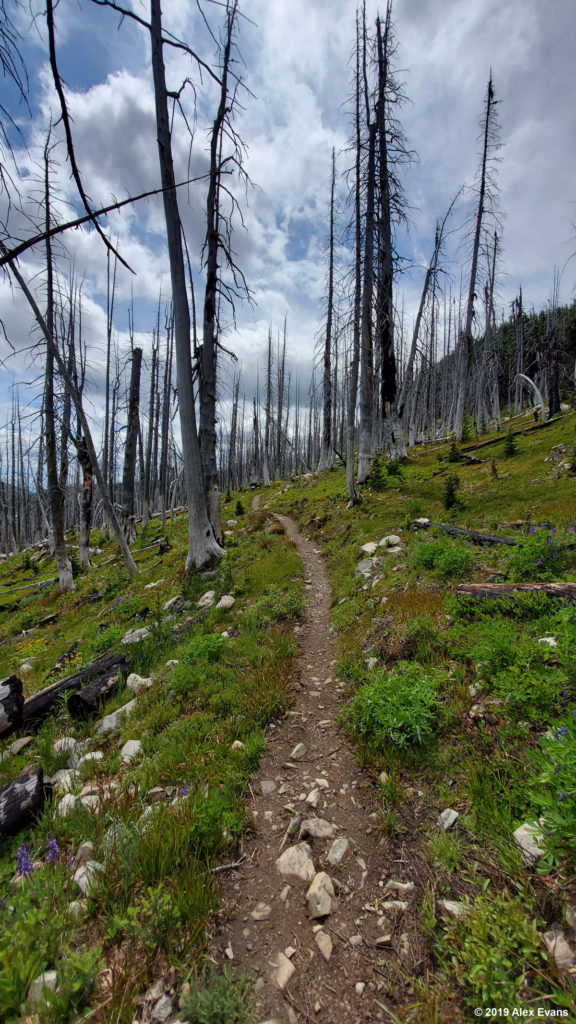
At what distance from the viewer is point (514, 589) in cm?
432

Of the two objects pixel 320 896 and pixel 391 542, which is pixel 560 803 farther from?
pixel 391 542

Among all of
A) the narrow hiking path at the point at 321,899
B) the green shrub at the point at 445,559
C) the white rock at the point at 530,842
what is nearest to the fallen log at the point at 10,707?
the narrow hiking path at the point at 321,899

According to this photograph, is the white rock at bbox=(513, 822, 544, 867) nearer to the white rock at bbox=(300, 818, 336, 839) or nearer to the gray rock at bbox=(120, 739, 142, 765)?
the white rock at bbox=(300, 818, 336, 839)

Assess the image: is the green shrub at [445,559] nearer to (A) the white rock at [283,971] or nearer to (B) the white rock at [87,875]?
(A) the white rock at [283,971]

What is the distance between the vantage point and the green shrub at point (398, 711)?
3135 millimetres

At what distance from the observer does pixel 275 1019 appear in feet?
5.50

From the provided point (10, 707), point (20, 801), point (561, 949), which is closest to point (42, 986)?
point (20, 801)

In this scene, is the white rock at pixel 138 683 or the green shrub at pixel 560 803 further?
the white rock at pixel 138 683

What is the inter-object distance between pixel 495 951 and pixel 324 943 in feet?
3.17

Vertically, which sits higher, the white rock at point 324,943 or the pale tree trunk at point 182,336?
the pale tree trunk at point 182,336

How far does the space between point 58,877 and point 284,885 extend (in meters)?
1.47

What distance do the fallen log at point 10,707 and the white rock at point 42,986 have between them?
375 cm

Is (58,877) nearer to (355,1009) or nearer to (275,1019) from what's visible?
(275,1019)

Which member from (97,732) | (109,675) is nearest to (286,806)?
(97,732)
